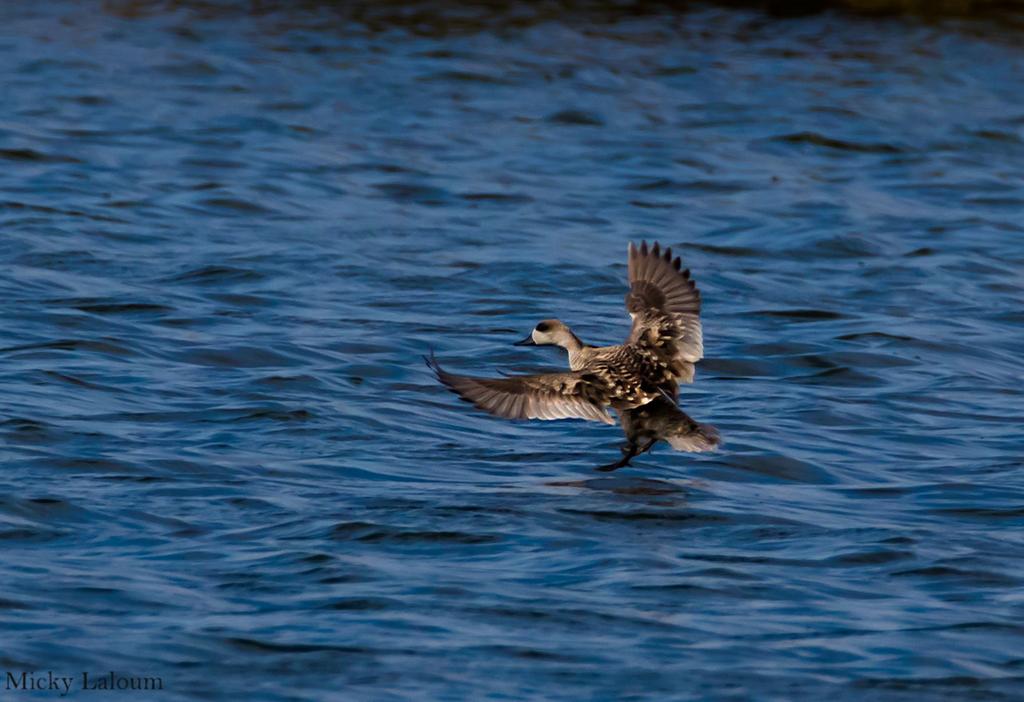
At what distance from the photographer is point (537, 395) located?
838cm

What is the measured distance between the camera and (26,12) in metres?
21.1

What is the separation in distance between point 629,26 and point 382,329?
11.3m

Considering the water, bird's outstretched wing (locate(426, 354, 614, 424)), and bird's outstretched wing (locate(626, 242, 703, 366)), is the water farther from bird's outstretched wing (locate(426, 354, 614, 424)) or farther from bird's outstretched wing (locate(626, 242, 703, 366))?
bird's outstretched wing (locate(626, 242, 703, 366))

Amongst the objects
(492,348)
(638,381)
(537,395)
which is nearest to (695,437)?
(638,381)

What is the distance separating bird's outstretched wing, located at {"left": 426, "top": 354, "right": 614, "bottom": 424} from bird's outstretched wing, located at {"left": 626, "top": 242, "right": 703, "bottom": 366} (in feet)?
1.64

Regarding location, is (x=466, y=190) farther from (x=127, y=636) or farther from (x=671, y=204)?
(x=127, y=636)

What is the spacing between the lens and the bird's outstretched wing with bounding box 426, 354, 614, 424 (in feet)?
27.0

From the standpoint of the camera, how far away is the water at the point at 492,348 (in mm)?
6477

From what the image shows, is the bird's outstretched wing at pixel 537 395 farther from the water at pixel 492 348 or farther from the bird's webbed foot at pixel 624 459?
the water at pixel 492 348

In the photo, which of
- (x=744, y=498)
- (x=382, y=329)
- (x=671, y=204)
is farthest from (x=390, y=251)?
(x=744, y=498)

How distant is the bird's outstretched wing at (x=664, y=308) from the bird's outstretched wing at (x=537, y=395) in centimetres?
50

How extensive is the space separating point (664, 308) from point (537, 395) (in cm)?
98

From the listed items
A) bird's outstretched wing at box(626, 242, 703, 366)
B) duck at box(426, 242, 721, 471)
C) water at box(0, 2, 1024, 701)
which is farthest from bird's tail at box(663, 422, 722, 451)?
bird's outstretched wing at box(626, 242, 703, 366)

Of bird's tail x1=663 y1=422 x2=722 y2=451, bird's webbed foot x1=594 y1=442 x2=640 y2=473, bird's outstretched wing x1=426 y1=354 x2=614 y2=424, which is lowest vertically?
bird's webbed foot x1=594 y1=442 x2=640 y2=473
